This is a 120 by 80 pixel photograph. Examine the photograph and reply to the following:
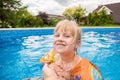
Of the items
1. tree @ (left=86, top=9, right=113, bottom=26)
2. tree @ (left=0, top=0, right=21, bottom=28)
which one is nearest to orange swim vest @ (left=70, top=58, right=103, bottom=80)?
tree @ (left=0, top=0, right=21, bottom=28)

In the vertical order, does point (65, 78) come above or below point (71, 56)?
below

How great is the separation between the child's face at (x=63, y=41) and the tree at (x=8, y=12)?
25420 millimetres

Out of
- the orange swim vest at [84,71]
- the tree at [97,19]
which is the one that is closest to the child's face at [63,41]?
the orange swim vest at [84,71]

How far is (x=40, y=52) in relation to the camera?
38.2 feet

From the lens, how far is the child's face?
2461 mm

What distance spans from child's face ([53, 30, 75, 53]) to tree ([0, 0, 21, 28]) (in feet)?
83.4

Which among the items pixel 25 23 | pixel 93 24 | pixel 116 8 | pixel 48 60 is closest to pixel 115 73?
pixel 48 60

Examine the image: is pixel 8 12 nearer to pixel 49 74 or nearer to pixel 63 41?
pixel 63 41

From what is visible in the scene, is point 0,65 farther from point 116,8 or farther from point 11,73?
point 116,8

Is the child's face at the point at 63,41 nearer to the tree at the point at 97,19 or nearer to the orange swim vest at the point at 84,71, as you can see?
the orange swim vest at the point at 84,71

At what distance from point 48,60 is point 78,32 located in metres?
0.54

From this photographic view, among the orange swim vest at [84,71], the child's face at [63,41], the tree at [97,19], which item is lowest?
the tree at [97,19]

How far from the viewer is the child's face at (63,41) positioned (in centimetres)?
246

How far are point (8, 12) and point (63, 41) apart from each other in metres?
25.9
